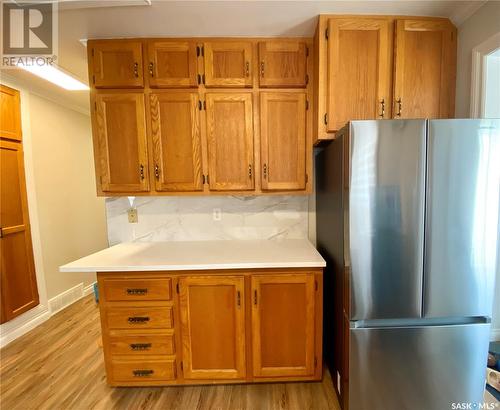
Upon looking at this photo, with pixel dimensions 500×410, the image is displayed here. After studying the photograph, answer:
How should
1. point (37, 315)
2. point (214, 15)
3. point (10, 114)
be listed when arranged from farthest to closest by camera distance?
1. point (37, 315)
2. point (10, 114)
3. point (214, 15)

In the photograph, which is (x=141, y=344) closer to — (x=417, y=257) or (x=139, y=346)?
(x=139, y=346)

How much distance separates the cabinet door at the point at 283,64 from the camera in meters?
1.71

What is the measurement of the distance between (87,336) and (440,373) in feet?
9.47

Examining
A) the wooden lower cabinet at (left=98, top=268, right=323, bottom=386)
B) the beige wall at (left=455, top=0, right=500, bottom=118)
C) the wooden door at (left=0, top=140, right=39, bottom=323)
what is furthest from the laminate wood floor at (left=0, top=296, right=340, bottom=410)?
the beige wall at (left=455, top=0, right=500, bottom=118)

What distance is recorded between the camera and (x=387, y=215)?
1.23m

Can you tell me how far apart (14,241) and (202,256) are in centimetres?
208

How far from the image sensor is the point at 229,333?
1570mm

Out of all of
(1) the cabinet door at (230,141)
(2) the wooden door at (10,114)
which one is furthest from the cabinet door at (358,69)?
(2) the wooden door at (10,114)

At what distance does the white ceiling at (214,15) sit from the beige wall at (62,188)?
4.51ft

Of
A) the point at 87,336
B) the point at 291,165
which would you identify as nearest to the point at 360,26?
the point at 291,165

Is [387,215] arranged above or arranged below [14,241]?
above

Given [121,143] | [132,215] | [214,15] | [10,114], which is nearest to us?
[214,15]

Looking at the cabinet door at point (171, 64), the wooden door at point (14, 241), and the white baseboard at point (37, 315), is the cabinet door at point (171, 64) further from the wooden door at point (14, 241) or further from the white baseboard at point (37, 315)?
the white baseboard at point (37, 315)

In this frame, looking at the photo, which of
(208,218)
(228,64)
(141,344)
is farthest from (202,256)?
(228,64)
